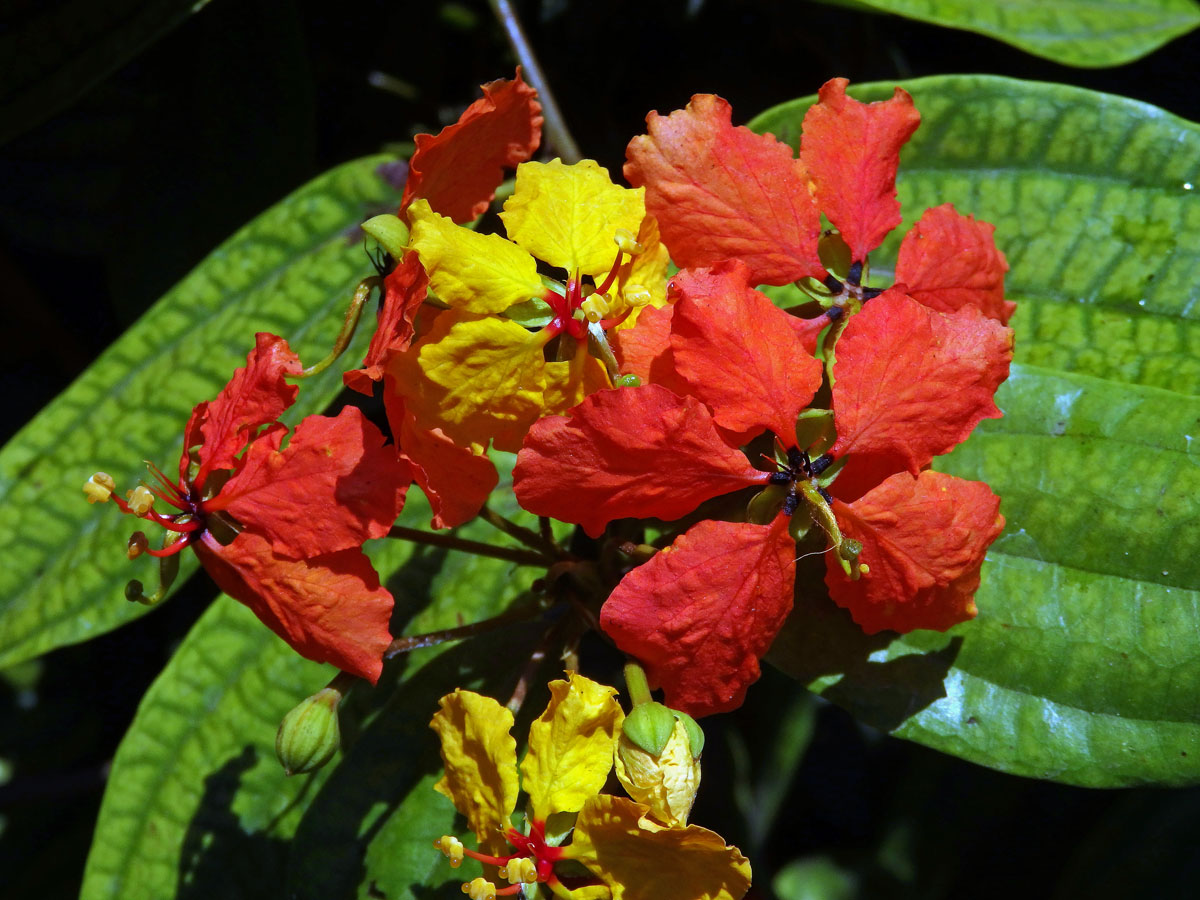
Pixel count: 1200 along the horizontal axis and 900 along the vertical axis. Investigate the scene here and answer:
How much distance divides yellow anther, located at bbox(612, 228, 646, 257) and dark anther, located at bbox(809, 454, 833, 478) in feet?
0.73

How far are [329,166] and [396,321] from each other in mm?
943

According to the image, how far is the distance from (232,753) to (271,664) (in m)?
0.10

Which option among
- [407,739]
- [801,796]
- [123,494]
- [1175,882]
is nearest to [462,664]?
[407,739]

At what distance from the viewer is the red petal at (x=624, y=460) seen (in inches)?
32.2

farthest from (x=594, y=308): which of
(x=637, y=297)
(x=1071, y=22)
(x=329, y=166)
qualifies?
(x=329, y=166)

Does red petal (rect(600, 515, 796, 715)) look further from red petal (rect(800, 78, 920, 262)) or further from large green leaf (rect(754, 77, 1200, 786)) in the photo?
red petal (rect(800, 78, 920, 262))

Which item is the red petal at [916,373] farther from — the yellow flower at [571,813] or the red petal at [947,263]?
the yellow flower at [571,813]

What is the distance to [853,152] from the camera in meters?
0.99

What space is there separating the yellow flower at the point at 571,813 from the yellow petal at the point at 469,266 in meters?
0.30

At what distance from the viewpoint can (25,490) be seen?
1332 millimetres

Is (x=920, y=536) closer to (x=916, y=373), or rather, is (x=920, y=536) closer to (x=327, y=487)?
(x=916, y=373)

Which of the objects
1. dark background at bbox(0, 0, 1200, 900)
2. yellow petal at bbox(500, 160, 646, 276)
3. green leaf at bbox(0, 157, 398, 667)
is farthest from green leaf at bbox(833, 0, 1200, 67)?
green leaf at bbox(0, 157, 398, 667)

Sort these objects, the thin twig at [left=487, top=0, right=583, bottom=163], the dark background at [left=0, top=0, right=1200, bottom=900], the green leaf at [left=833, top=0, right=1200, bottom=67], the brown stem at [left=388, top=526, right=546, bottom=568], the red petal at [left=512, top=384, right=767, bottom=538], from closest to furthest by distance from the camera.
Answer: the red petal at [left=512, top=384, right=767, bottom=538], the brown stem at [left=388, top=526, right=546, bottom=568], the green leaf at [left=833, top=0, right=1200, bottom=67], the thin twig at [left=487, top=0, right=583, bottom=163], the dark background at [left=0, top=0, right=1200, bottom=900]

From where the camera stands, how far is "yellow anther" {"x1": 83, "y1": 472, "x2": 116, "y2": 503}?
1004 mm
